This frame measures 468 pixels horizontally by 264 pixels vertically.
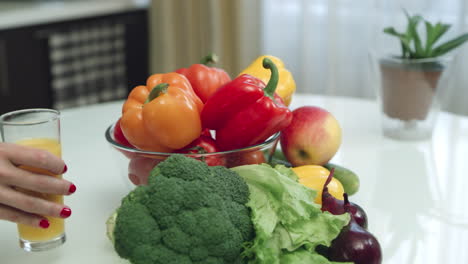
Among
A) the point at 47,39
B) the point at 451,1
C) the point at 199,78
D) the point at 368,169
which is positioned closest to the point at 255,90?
the point at 199,78

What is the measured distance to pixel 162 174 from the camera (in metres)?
0.72

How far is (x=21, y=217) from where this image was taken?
78 centimetres

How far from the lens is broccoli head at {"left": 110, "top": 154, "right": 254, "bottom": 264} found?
67 centimetres

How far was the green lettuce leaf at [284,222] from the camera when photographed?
27.2 inches

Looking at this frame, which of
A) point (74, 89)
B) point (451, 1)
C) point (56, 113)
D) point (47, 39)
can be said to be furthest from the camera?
point (74, 89)

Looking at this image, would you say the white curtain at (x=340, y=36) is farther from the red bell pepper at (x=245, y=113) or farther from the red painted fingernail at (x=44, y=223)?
the red painted fingernail at (x=44, y=223)

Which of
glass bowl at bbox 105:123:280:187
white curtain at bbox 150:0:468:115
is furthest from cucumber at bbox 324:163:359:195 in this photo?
white curtain at bbox 150:0:468:115

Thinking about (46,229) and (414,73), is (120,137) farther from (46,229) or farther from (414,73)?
(414,73)

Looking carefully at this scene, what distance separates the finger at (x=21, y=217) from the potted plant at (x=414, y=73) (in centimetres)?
80

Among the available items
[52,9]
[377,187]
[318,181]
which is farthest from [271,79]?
[52,9]

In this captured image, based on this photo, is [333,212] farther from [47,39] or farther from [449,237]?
[47,39]

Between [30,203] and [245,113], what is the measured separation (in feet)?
1.13

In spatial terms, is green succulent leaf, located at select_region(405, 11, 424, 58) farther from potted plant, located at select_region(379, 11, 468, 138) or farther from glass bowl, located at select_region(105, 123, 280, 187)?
glass bowl, located at select_region(105, 123, 280, 187)

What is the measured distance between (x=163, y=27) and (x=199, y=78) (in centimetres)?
Result: 198
